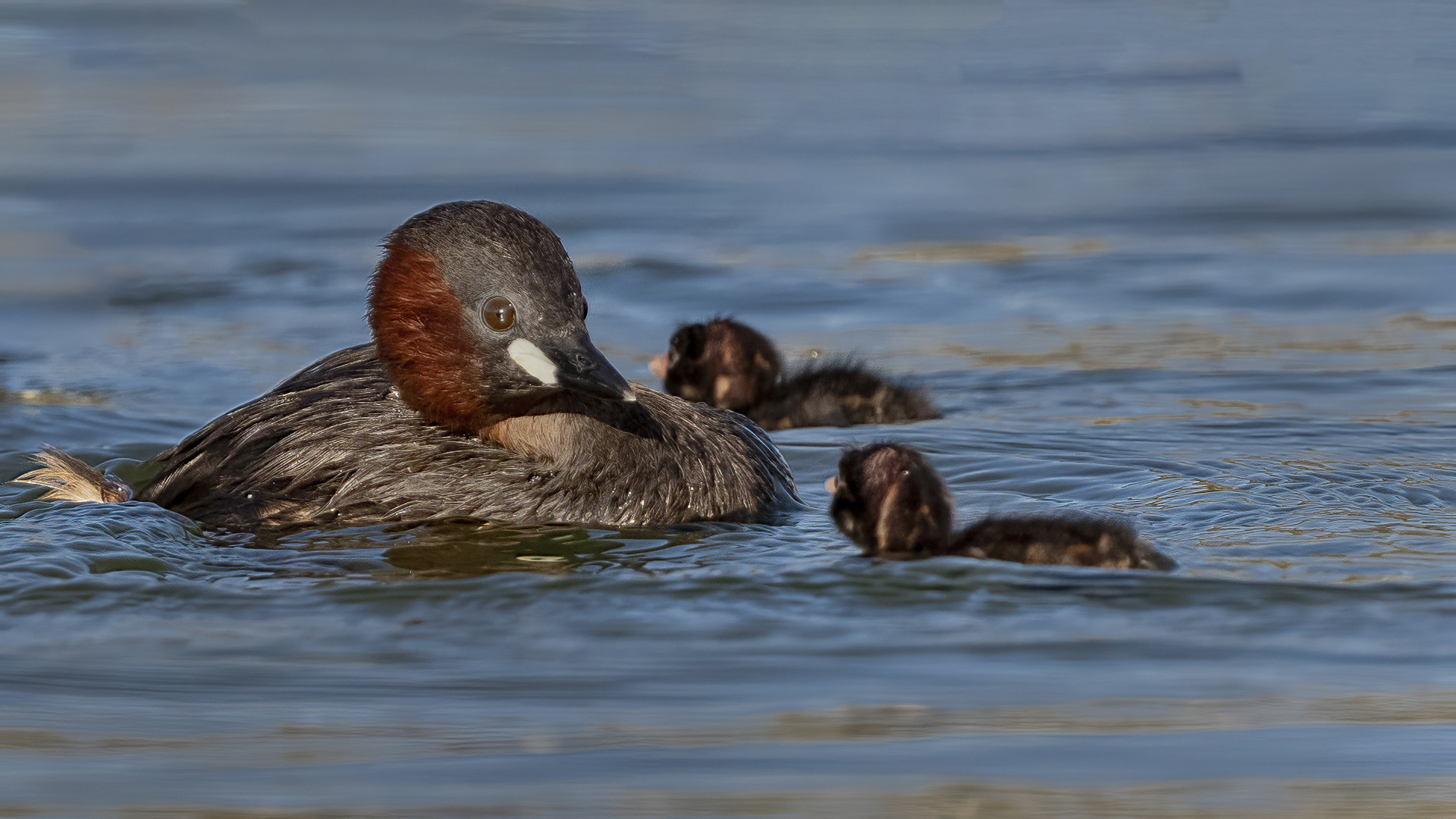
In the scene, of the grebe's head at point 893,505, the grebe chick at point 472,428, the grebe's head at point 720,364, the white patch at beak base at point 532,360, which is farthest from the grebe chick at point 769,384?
the white patch at beak base at point 532,360

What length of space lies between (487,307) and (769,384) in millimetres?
3429

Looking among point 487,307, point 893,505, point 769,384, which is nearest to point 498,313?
point 487,307

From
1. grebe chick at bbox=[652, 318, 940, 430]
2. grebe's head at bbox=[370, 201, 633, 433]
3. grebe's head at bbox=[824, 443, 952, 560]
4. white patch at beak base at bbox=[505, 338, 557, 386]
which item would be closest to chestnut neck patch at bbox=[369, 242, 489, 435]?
grebe's head at bbox=[370, 201, 633, 433]

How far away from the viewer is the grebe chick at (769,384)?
9406 millimetres

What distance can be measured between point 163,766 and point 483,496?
2100 millimetres

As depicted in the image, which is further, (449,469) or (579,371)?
(449,469)

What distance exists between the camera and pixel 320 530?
6.75 meters

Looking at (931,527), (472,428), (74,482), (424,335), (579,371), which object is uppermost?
(424,335)

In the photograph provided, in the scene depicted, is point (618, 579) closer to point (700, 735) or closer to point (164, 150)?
point (700, 735)

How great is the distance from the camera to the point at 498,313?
6.50m

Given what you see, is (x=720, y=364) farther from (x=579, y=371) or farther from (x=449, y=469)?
(x=579, y=371)

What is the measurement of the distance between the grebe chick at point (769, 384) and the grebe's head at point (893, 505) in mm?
2559

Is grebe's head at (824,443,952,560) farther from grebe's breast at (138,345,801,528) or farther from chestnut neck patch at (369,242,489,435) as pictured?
chestnut neck patch at (369,242,489,435)

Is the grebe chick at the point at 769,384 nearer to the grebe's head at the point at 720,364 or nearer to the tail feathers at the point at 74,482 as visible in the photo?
the grebe's head at the point at 720,364
